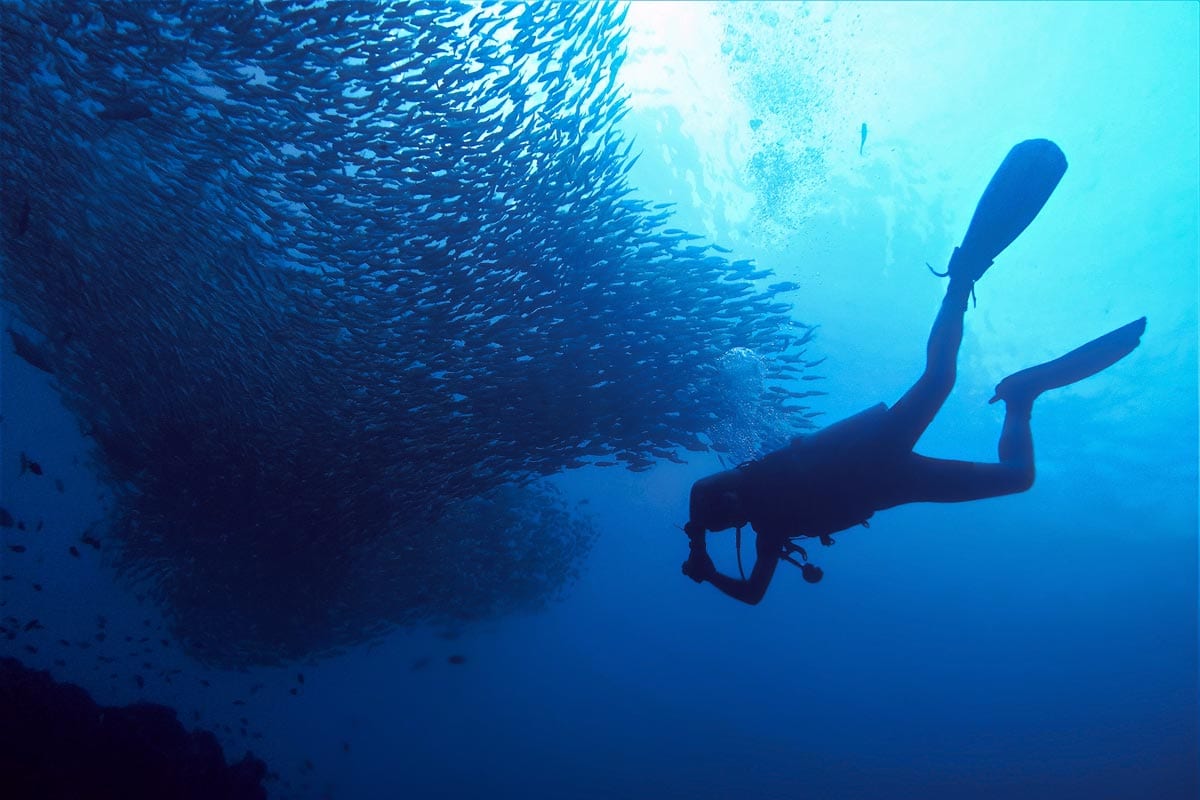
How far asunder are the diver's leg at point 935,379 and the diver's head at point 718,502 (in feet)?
3.96

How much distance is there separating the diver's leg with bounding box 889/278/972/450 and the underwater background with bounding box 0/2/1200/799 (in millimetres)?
4884

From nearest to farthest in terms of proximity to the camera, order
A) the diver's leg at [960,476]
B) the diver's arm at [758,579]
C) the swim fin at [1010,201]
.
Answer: the swim fin at [1010,201] < the diver's leg at [960,476] < the diver's arm at [758,579]

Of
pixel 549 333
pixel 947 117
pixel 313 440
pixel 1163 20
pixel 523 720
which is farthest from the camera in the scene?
pixel 523 720

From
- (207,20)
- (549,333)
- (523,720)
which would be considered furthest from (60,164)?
(523,720)

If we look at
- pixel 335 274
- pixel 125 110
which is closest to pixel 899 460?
pixel 335 274

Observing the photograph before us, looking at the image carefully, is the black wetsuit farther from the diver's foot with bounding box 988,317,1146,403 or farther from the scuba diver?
the diver's foot with bounding box 988,317,1146,403

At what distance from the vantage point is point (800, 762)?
33.5m

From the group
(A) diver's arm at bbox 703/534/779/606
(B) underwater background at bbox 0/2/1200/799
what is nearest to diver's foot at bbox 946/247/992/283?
(A) diver's arm at bbox 703/534/779/606

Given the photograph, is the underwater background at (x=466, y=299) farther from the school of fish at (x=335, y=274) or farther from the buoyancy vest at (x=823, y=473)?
the buoyancy vest at (x=823, y=473)

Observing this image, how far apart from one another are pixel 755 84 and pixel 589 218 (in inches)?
Result: 183

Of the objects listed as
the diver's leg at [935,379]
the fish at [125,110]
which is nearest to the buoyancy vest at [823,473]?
the diver's leg at [935,379]

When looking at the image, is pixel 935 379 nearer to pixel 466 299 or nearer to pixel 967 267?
pixel 967 267

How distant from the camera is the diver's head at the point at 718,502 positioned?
416 cm

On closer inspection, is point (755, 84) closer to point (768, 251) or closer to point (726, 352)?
point (768, 251)
